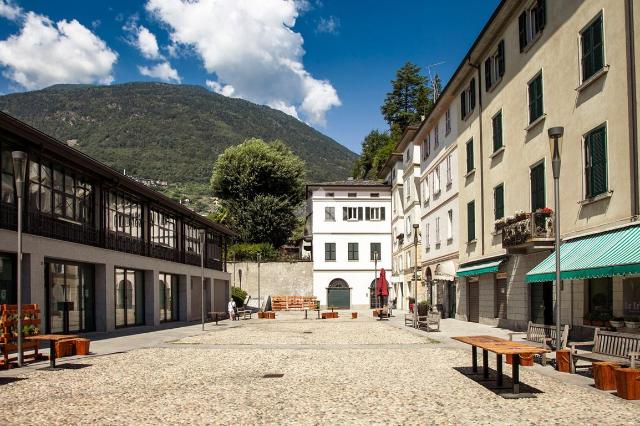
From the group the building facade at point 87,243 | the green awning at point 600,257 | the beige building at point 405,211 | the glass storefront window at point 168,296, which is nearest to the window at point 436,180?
the beige building at point 405,211

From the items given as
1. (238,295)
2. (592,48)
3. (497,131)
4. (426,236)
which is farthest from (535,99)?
(238,295)

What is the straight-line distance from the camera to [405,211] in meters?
53.7

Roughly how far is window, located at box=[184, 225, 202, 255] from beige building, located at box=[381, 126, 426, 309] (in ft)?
50.1

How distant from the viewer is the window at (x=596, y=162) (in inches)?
709

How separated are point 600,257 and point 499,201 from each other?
11840 mm

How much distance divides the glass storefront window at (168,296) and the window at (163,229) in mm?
1952

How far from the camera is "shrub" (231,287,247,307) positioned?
57.6 metres

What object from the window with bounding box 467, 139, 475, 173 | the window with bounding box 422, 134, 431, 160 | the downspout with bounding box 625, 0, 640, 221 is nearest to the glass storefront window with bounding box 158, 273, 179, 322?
the window with bounding box 467, 139, 475, 173

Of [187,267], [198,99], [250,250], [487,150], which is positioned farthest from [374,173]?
[198,99]

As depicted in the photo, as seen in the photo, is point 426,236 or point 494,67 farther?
point 426,236

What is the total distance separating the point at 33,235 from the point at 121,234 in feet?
29.8

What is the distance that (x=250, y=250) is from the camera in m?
65.4

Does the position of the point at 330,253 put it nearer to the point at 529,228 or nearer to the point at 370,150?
the point at 370,150

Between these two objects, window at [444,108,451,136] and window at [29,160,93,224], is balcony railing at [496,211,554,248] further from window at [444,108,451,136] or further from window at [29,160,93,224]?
window at [29,160,93,224]
